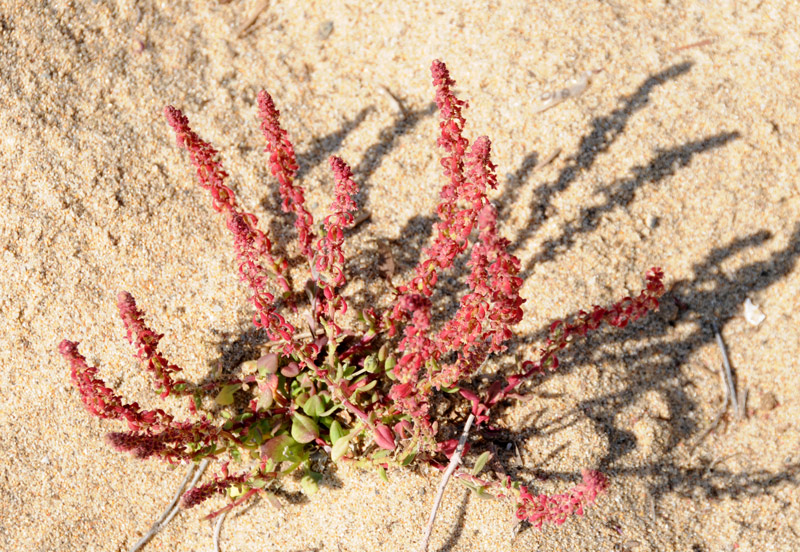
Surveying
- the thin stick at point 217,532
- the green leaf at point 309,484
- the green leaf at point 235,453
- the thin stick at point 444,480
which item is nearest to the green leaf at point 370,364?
the thin stick at point 444,480

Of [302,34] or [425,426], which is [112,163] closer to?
[302,34]

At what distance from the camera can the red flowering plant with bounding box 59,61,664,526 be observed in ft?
7.78

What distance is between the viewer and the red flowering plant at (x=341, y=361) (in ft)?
7.78

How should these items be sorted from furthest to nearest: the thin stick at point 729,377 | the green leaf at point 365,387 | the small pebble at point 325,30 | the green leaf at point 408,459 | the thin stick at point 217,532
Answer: the small pebble at point 325,30 → the thin stick at point 729,377 → the thin stick at point 217,532 → the green leaf at point 365,387 → the green leaf at point 408,459

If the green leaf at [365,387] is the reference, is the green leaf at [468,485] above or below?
below

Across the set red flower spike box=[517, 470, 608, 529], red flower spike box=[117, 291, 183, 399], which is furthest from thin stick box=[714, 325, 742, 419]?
red flower spike box=[117, 291, 183, 399]

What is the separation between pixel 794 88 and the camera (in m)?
4.00

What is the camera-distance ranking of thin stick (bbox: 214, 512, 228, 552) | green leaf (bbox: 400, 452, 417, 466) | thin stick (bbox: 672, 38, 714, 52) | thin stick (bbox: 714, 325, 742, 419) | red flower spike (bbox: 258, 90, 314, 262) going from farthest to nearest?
1. thin stick (bbox: 672, 38, 714, 52)
2. thin stick (bbox: 714, 325, 742, 419)
3. thin stick (bbox: 214, 512, 228, 552)
4. green leaf (bbox: 400, 452, 417, 466)
5. red flower spike (bbox: 258, 90, 314, 262)

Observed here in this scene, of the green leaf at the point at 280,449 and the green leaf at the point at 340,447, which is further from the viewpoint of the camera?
the green leaf at the point at 280,449

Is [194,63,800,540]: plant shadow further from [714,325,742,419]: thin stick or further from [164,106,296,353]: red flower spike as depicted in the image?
[164,106,296,353]: red flower spike

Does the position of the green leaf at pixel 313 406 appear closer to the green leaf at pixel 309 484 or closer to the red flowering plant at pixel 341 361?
the red flowering plant at pixel 341 361

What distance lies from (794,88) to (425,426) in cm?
321

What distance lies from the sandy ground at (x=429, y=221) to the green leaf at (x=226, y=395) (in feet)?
0.78

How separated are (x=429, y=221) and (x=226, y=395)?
146cm
